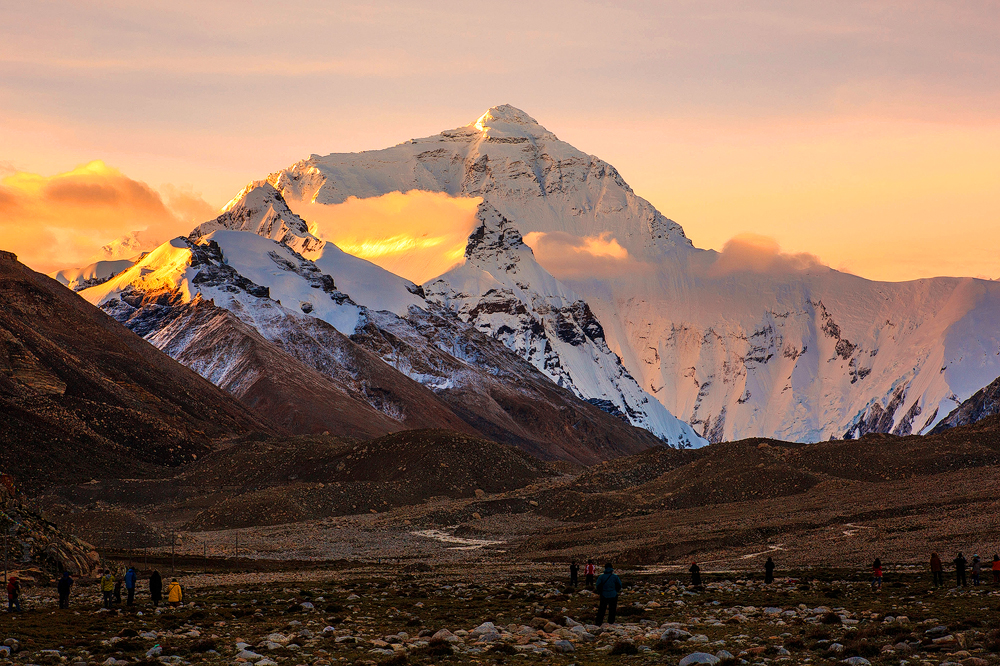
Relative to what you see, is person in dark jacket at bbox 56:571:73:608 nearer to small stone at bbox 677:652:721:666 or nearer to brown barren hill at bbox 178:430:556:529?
small stone at bbox 677:652:721:666

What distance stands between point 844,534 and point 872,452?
41595 millimetres

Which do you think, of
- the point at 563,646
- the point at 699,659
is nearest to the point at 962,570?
the point at 563,646

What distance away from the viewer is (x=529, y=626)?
98.2 feet

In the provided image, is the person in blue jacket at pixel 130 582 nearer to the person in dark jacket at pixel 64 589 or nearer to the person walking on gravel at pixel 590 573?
the person in dark jacket at pixel 64 589

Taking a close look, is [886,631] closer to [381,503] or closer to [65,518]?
[65,518]

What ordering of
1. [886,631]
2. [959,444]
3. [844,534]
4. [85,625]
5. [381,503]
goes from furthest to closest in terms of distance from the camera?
[381,503]
[959,444]
[844,534]
[85,625]
[886,631]

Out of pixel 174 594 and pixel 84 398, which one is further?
pixel 84 398

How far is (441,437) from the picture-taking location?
436 ft

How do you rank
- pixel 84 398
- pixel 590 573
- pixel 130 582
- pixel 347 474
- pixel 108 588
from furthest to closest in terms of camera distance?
pixel 84 398
pixel 347 474
pixel 590 573
pixel 130 582
pixel 108 588

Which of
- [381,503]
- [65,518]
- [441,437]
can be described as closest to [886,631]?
[65,518]

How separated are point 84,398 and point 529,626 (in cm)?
12695

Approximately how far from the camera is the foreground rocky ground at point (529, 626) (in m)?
23.6

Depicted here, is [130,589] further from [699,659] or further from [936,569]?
[936,569]

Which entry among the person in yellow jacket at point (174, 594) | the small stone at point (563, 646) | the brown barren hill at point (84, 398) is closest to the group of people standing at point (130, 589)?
the person in yellow jacket at point (174, 594)
